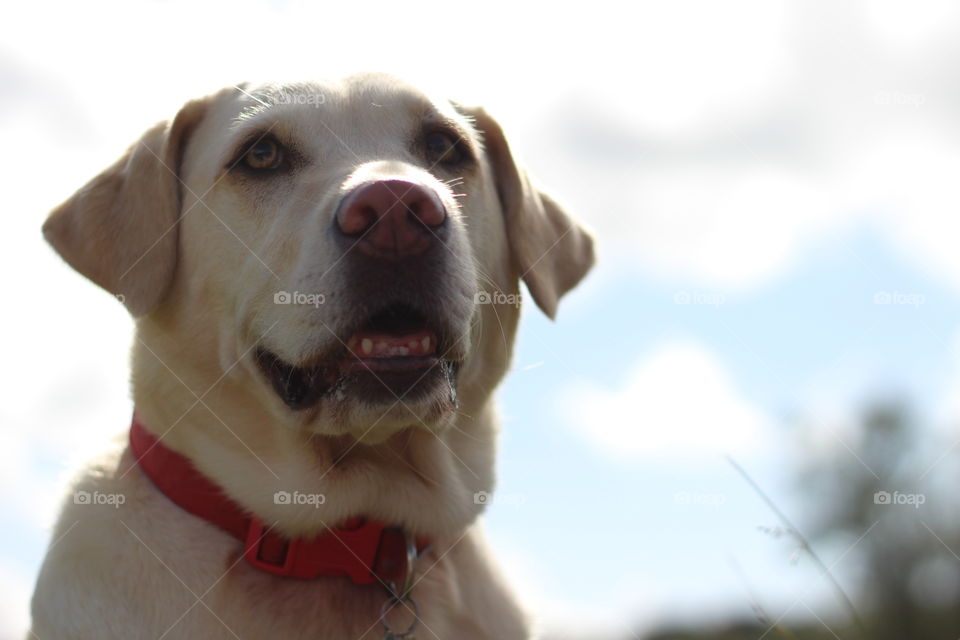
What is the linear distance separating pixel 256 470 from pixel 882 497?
2.94 metres

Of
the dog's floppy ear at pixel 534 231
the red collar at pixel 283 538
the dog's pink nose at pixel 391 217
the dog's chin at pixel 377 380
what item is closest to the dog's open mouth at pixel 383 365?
the dog's chin at pixel 377 380

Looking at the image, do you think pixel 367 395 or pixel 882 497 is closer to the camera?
pixel 367 395

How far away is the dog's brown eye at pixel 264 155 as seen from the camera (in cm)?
413

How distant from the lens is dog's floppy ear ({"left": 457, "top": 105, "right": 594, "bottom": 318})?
462 cm

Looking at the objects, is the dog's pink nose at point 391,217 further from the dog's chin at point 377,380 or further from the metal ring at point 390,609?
the metal ring at point 390,609

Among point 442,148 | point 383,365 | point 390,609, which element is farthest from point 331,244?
point 390,609

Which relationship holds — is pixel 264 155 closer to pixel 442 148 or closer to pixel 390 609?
pixel 442 148

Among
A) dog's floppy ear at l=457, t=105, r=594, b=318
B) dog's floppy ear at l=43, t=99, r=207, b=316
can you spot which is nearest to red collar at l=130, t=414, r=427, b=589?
dog's floppy ear at l=43, t=99, r=207, b=316

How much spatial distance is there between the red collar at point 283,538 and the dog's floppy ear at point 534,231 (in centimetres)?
135

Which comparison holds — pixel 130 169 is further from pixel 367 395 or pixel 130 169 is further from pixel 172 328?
pixel 367 395

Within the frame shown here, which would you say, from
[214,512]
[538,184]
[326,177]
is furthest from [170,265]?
[538,184]

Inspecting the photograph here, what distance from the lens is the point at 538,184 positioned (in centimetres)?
520

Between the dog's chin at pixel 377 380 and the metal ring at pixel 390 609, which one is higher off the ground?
the dog's chin at pixel 377 380

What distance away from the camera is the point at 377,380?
11.7 feet
